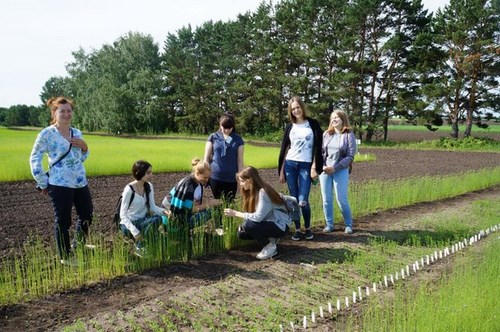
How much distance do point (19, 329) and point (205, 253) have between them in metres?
2.10

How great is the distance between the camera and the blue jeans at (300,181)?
5199 mm

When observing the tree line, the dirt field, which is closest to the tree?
the tree line

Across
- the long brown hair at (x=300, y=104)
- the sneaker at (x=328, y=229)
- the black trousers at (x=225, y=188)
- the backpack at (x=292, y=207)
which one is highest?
the long brown hair at (x=300, y=104)

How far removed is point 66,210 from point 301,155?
2657 mm

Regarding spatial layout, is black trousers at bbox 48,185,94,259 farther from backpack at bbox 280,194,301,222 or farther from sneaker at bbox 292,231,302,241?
sneaker at bbox 292,231,302,241

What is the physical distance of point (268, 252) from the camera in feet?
15.0

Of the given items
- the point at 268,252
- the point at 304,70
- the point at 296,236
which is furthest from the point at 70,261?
the point at 304,70

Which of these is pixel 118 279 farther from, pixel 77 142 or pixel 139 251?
pixel 77 142

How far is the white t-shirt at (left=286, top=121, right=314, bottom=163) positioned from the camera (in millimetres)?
5129

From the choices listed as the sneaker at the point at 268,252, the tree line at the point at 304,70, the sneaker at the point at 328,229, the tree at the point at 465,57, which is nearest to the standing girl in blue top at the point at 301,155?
the sneaker at the point at 328,229

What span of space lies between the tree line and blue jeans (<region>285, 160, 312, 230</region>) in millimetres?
15730

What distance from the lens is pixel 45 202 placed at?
7949 mm

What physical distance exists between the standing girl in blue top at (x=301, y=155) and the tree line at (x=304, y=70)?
1554 cm

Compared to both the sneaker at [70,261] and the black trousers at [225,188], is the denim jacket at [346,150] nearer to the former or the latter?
the black trousers at [225,188]
